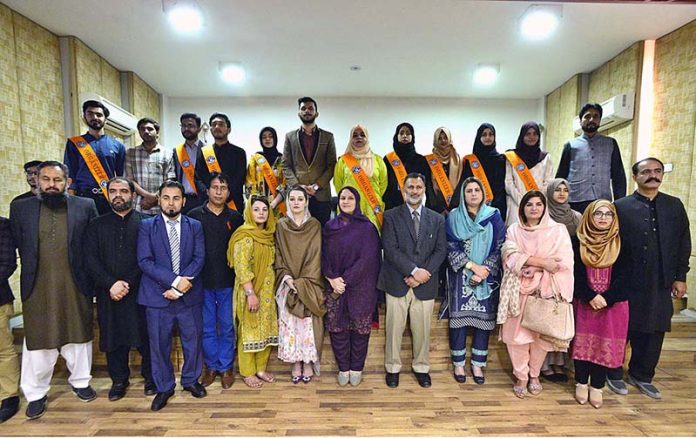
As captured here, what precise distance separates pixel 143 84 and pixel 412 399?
5.46m

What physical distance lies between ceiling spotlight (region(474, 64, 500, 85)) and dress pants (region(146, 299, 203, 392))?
442cm

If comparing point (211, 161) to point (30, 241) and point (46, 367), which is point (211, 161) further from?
point (46, 367)

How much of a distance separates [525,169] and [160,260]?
295 cm

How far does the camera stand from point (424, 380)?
249 centimetres

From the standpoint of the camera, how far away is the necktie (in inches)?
88.2

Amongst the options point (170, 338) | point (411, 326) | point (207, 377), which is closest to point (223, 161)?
point (170, 338)

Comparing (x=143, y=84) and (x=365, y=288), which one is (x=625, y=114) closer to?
(x=365, y=288)

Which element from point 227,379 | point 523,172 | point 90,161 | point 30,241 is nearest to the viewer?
point 30,241

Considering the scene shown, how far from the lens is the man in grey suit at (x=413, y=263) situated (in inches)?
95.2

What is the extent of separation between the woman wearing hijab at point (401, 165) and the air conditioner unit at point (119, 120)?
3495 millimetres

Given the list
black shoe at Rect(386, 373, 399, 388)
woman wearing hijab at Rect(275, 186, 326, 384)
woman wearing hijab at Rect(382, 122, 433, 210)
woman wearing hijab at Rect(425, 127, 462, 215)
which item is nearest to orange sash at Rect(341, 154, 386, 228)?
woman wearing hijab at Rect(382, 122, 433, 210)

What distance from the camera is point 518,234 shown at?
2.36 metres

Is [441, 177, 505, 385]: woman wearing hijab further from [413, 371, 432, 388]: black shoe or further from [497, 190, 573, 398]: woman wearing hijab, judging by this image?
[413, 371, 432, 388]: black shoe

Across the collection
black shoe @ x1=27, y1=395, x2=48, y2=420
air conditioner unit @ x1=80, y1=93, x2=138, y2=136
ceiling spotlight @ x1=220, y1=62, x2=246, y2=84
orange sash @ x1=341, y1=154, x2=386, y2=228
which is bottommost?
black shoe @ x1=27, y1=395, x2=48, y2=420
